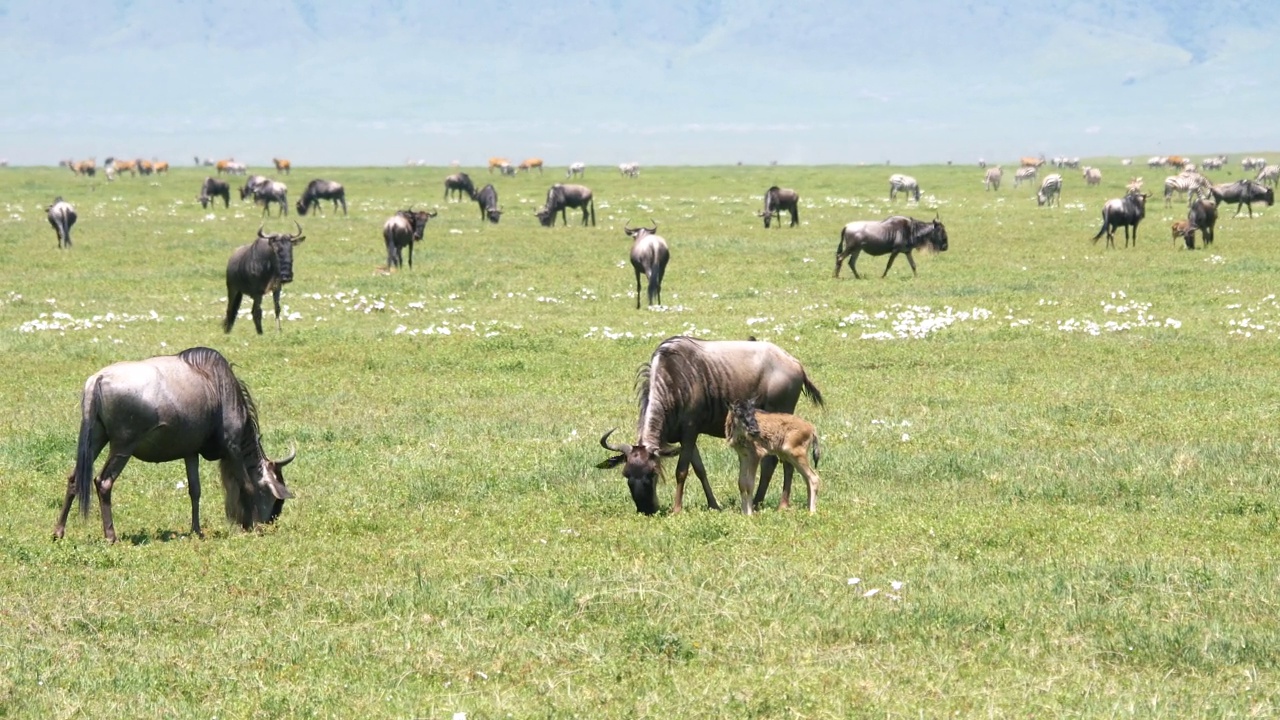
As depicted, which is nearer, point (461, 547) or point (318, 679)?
point (318, 679)

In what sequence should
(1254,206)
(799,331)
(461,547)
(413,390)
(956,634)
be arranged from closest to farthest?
(956,634) → (461,547) → (413,390) → (799,331) → (1254,206)

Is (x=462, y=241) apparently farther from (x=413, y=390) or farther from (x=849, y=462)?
(x=849, y=462)

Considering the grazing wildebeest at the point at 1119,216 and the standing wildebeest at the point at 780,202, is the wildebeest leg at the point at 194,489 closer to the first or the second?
the grazing wildebeest at the point at 1119,216

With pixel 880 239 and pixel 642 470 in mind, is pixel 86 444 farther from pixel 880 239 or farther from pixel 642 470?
pixel 880 239

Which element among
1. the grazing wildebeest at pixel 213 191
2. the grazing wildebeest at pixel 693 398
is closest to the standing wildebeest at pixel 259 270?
the grazing wildebeest at pixel 693 398

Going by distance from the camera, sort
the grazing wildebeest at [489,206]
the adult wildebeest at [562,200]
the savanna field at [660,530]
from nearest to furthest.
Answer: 1. the savanna field at [660,530]
2. the adult wildebeest at [562,200]
3. the grazing wildebeest at [489,206]

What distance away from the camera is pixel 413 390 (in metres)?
20.7

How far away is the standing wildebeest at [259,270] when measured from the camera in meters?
27.4

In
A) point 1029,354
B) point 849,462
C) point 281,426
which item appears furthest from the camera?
point 1029,354

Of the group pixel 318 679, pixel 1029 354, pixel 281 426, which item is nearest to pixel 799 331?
pixel 1029 354

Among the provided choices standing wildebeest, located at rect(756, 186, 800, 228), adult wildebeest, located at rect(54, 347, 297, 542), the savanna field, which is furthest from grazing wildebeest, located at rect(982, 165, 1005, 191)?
adult wildebeest, located at rect(54, 347, 297, 542)

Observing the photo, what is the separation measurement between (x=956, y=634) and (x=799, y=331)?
17095mm

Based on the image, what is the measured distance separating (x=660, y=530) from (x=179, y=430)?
14.0 ft

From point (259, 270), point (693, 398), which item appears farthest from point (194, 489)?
point (259, 270)
